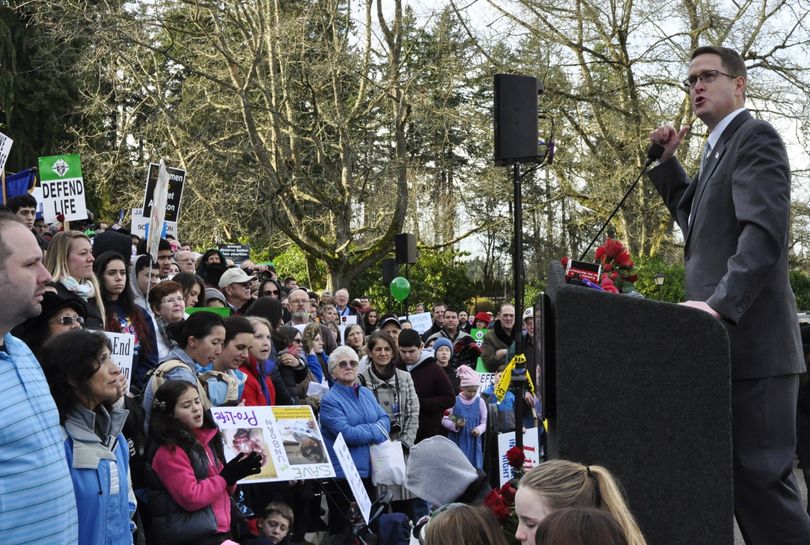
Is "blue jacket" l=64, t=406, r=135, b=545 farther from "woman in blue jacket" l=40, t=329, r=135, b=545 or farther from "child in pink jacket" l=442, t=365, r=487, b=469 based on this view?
"child in pink jacket" l=442, t=365, r=487, b=469

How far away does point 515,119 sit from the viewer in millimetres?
7367

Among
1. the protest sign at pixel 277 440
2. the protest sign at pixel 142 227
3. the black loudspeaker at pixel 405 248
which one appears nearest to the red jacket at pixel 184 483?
the protest sign at pixel 277 440

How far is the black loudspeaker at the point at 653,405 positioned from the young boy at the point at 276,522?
391 cm

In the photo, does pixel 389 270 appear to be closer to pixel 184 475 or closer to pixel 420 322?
pixel 420 322

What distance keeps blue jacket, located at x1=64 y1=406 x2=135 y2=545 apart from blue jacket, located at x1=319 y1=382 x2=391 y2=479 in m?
3.61

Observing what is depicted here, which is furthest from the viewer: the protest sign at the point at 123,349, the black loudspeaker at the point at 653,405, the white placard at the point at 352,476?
the white placard at the point at 352,476

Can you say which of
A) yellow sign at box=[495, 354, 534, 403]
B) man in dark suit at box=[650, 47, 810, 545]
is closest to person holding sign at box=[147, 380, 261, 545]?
yellow sign at box=[495, 354, 534, 403]

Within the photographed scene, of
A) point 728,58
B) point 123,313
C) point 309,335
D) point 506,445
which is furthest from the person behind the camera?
point 309,335

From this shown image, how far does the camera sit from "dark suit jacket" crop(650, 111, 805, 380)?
2967 millimetres

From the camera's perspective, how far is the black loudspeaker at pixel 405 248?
21.3 meters

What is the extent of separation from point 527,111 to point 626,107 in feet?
66.2

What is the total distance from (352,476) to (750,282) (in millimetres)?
4614

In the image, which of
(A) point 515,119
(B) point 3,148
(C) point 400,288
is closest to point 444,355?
(A) point 515,119

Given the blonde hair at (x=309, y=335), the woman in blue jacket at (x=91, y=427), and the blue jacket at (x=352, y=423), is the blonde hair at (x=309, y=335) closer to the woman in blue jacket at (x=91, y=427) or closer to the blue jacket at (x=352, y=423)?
the blue jacket at (x=352, y=423)
